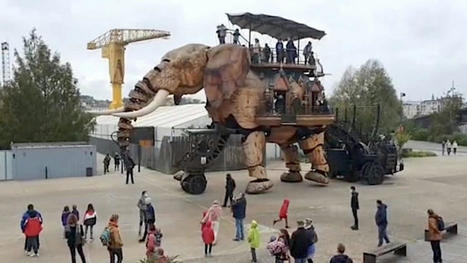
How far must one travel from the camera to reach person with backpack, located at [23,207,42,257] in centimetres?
1387

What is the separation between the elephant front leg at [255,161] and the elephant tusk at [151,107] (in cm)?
414

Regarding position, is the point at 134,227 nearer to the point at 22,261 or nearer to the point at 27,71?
the point at 22,261

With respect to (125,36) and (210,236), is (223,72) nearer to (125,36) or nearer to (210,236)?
(210,236)

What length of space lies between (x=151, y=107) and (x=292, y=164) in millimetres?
9281

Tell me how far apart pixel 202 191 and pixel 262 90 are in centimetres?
513

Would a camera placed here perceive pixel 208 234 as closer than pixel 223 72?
Yes

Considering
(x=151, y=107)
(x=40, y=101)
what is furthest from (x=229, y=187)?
(x=40, y=101)

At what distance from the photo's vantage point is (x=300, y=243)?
11.3m

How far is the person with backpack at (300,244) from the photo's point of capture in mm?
11281

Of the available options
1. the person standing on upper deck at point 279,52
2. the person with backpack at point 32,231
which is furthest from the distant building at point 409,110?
the person with backpack at point 32,231

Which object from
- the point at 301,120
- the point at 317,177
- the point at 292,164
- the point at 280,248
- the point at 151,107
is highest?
the point at 151,107

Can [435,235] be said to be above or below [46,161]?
below

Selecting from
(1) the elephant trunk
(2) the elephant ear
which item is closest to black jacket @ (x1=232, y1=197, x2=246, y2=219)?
(1) the elephant trunk

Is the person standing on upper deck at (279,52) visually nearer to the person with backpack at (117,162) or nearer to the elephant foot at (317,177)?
the elephant foot at (317,177)
